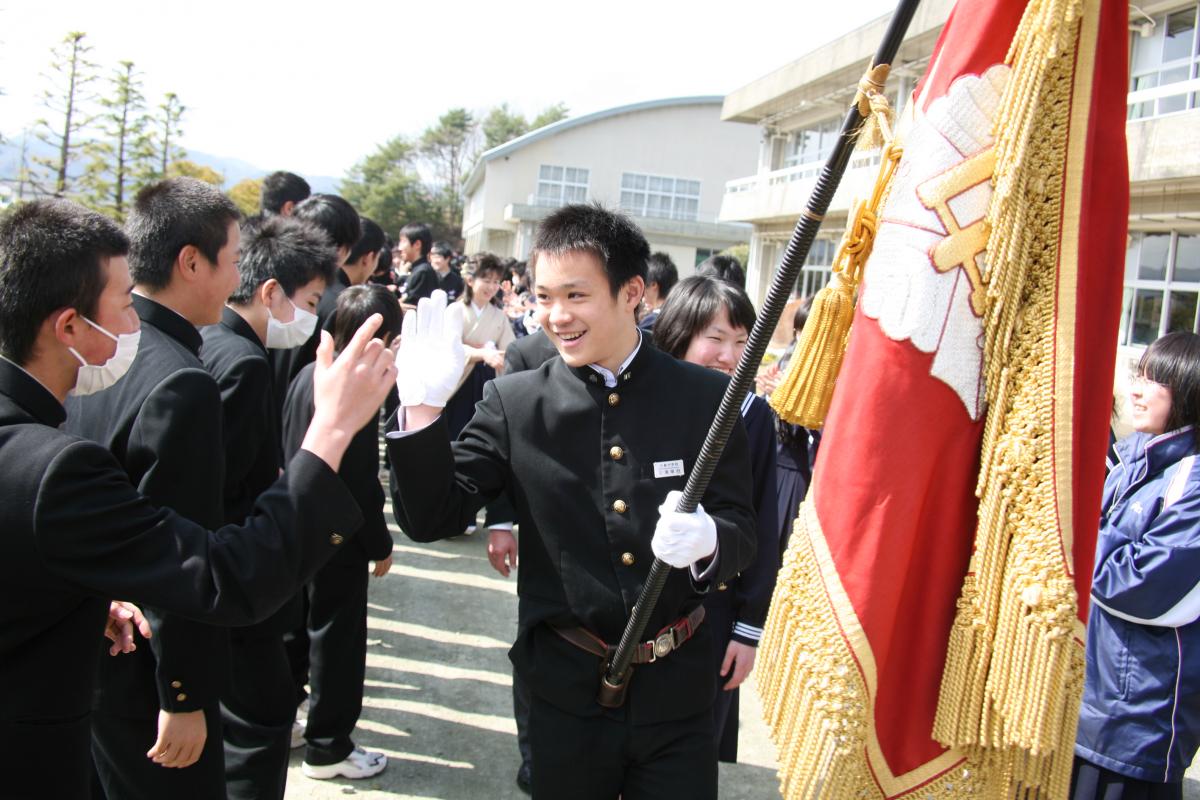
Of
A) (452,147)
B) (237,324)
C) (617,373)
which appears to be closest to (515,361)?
(237,324)

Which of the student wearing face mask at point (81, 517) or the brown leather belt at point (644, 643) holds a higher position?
the student wearing face mask at point (81, 517)

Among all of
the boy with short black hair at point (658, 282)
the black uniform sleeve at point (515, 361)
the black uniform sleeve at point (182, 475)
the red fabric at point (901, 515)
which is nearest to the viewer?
the red fabric at point (901, 515)

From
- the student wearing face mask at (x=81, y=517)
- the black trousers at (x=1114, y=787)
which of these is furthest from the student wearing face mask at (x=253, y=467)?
the black trousers at (x=1114, y=787)

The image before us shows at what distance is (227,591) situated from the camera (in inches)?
63.0

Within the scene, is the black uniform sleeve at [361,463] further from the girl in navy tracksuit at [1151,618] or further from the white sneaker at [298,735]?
the girl in navy tracksuit at [1151,618]

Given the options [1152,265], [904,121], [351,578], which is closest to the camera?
[904,121]

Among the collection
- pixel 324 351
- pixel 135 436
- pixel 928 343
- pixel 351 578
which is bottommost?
pixel 351 578


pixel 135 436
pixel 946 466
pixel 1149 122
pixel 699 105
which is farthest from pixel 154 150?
pixel 699 105

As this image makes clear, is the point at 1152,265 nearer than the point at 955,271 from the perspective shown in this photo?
No

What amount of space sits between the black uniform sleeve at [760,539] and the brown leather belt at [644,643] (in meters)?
0.67

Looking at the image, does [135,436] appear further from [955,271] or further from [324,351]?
[955,271]

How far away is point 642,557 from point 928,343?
0.86 m

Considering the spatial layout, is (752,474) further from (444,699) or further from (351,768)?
(444,699)

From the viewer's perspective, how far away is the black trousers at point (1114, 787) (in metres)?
2.72
